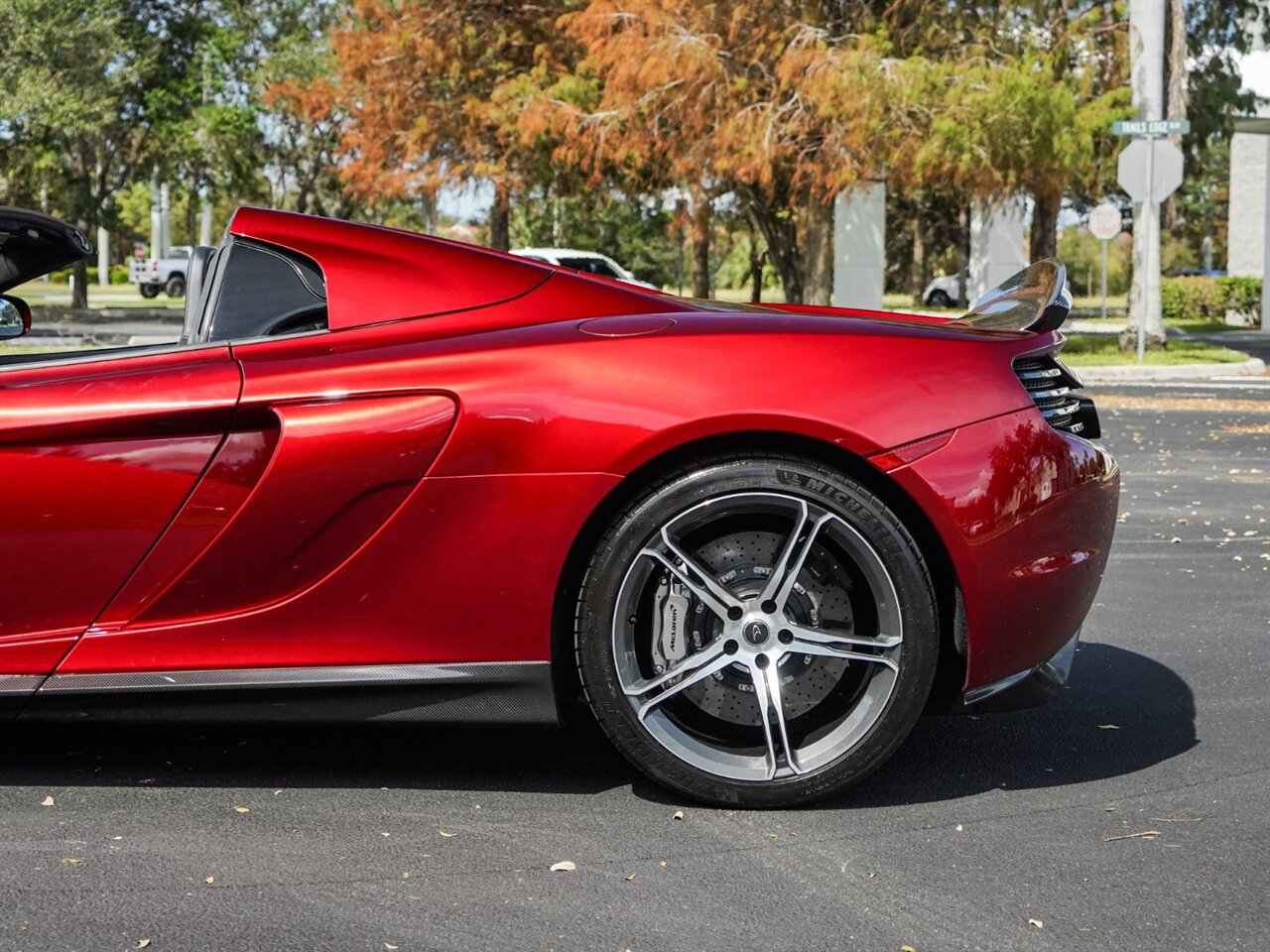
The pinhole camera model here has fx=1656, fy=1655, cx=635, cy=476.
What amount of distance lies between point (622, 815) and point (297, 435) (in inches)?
42.1

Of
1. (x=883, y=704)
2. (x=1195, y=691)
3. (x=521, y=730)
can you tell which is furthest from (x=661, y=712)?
(x=1195, y=691)

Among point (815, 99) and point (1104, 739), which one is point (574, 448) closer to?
point (1104, 739)

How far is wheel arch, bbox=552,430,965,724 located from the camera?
3496 millimetres

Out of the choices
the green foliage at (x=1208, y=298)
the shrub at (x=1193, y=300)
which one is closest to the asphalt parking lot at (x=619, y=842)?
the green foliage at (x=1208, y=298)

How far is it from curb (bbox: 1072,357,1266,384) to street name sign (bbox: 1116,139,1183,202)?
7.05 feet

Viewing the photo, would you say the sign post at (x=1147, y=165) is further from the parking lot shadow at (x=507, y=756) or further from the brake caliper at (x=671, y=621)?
the brake caliper at (x=671, y=621)

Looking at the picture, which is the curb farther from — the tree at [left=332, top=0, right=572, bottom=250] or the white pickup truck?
the white pickup truck

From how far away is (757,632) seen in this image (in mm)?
3533

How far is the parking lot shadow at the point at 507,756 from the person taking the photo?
3.83 m

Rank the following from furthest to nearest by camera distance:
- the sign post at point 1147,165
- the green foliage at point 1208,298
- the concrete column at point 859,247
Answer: the green foliage at point 1208,298, the concrete column at point 859,247, the sign post at point 1147,165

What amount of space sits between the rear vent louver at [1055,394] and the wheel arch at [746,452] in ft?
1.29

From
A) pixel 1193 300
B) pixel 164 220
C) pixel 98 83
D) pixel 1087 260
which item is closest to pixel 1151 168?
pixel 1193 300

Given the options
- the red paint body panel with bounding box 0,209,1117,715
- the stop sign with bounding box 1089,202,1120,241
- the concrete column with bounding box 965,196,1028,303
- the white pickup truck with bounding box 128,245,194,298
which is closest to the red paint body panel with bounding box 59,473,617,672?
the red paint body panel with bounding box 0,209,1117,715

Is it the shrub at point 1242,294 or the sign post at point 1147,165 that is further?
the shrub at point 1242,294
